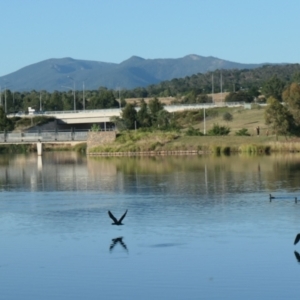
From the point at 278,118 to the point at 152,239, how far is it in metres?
55.2

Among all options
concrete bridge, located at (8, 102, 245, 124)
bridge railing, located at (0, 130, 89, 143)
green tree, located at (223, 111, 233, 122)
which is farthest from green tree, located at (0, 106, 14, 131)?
green tree, located at (223, 111, 233, 122)

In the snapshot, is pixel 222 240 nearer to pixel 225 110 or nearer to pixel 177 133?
pixel 177 133

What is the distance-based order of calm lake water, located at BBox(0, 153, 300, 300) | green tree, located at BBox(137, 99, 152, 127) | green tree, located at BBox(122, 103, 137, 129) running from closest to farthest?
calm lake water, located at BBox(0, 153, 300, 300) < green tree, located at BBox(122, 103, 137, 129) < green tree, located at BBox(137, 99, 152, 127)

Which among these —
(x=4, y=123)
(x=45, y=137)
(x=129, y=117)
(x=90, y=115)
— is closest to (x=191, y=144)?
(x=45, y=137)

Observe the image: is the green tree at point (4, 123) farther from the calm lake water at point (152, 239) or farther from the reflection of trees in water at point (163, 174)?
the calm lake water at point (152, 239)

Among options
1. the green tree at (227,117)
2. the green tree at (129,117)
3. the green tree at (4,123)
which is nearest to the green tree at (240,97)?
the green tree at (227,117)

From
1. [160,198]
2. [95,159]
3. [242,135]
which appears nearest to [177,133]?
[242,135]

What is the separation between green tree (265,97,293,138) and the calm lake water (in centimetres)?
2918

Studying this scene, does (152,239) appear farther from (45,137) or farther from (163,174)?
(45,137)

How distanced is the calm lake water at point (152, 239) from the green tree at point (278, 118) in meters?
29.2

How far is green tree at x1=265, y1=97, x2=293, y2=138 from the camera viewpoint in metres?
84.1

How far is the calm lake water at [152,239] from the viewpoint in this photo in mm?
24000

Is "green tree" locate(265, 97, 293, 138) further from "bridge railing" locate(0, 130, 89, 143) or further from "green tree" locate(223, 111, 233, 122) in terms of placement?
"green tree" locate(223, 111, 233, 122)

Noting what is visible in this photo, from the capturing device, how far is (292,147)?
272ft
